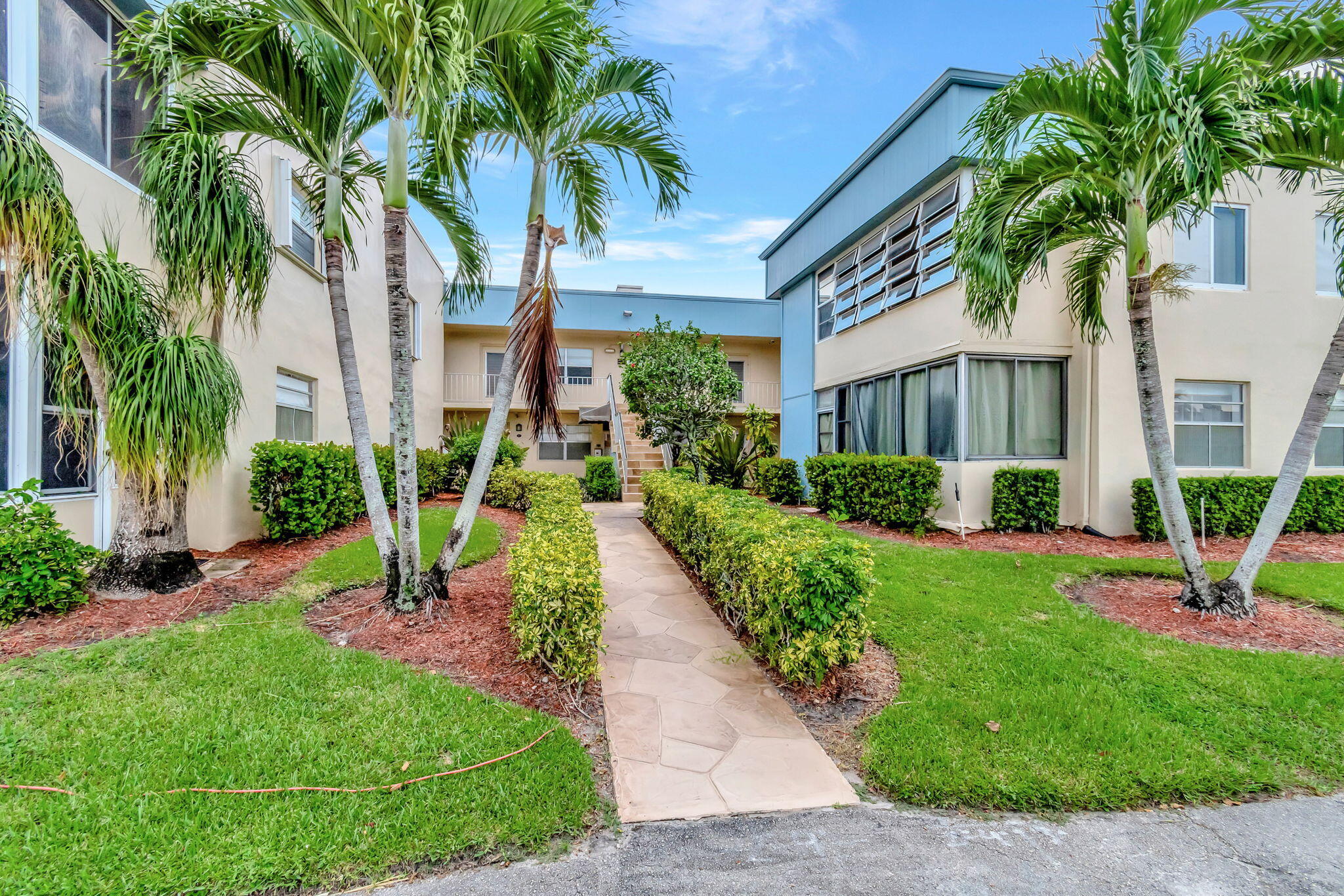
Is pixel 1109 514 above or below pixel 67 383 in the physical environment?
below

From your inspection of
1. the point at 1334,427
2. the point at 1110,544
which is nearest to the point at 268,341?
the point at 1110,544

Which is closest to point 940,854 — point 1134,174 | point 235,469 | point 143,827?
point 143,827

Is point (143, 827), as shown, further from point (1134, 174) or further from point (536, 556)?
point (1134, 174)

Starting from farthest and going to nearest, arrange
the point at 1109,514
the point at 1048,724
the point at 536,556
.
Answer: the point at 1109,514
the point at 536,556
the point at 1048,724

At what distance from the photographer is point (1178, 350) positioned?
8.43 metres

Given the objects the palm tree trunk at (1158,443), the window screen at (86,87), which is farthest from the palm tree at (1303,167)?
the window screen at (86,87)

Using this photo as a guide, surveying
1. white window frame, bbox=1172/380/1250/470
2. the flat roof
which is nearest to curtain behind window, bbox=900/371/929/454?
white window frame, bbox=1172/380/1250/470

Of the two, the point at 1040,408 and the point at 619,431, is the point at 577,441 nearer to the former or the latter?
the point at 619,431

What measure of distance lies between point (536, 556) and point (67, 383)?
419cm

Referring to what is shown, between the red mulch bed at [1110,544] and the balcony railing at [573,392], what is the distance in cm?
997

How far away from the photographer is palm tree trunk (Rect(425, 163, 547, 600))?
4695mm

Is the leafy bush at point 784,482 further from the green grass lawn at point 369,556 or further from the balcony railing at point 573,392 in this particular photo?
the green grass lawn at point 369,556

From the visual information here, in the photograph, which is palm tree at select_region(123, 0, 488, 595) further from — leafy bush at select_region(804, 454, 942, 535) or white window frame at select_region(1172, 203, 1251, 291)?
white window frame at select_region(1172, 203, 1251, 291)

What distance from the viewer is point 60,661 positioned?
3.54m
